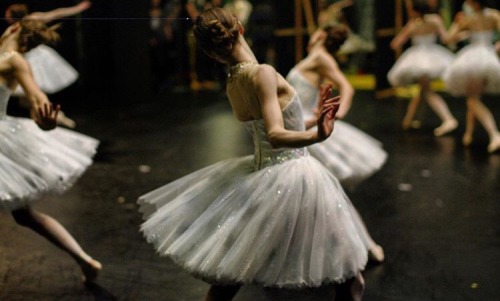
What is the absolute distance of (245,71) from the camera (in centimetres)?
279

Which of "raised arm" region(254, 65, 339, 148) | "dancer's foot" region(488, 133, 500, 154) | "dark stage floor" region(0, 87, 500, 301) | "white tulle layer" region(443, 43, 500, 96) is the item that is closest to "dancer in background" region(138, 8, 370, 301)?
"raised arm" region(254, 65, 339, 148)

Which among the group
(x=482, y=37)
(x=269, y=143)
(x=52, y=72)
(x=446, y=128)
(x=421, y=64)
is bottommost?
(x=446, y=128)

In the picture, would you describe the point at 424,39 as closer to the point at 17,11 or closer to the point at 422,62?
the point at 422,62

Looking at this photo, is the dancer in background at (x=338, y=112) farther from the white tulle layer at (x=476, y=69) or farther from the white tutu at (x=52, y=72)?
the white tulle layer at (x=476, y=69)

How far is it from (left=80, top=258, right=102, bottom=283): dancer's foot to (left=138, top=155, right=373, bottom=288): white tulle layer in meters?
0.95

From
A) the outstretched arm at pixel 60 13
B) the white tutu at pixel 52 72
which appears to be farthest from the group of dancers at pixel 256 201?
the white tutu at pixel 52 72

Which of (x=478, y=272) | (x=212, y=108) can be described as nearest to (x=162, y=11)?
(x=212, y=108)

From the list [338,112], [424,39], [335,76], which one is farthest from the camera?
[424,39]

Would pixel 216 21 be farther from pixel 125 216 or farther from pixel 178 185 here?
pixel 125 216

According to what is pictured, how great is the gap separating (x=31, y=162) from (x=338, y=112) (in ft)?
5.65

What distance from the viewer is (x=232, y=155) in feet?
22.7

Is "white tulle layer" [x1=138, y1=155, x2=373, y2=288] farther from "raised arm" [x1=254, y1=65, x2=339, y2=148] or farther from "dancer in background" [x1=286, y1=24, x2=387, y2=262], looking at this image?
"dancer in background" [x1=286, y1=24, x2=387, y2=262]

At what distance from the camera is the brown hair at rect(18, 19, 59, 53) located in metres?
3.35

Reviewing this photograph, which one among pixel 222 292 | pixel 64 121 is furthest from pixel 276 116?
pixel 64 121
